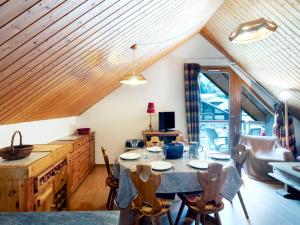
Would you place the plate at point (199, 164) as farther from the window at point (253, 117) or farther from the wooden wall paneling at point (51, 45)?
the window at point (253, 117)

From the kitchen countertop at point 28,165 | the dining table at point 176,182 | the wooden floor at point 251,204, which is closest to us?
the kitchen countertop at point 28,165

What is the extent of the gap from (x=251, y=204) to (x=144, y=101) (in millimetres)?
3129

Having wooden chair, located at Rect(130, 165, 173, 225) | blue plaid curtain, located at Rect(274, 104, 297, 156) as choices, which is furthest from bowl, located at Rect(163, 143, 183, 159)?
blue plaid curtain, located at Rect(274, 104, 297, 156)

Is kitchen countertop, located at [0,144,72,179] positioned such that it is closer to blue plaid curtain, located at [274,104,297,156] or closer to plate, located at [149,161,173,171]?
plate, located at [149,161,173,171]

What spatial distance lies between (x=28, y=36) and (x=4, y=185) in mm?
1199

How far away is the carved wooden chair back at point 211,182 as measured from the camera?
2059 millimetres

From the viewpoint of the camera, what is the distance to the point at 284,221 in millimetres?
2662

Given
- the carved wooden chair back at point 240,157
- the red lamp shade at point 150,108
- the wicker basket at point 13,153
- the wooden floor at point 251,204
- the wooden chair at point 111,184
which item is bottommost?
the wooden floor at point 251,204

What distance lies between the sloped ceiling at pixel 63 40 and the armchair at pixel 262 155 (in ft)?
9.43

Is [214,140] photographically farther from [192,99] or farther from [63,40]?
[63,40]

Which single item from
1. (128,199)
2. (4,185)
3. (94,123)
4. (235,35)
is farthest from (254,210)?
(94,123)

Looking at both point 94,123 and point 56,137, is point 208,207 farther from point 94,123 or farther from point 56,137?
point 94,123

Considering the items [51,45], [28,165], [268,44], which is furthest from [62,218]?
[268,44]

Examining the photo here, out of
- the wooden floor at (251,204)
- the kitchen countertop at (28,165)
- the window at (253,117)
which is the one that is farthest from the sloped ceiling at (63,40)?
the window at (253,117)
